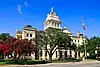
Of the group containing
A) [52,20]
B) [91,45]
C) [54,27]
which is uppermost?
[52,20]

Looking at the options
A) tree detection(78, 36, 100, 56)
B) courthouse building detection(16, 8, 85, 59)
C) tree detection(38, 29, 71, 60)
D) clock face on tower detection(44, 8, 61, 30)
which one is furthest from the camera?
clock face on tower detection(44, 8, 61, 30)

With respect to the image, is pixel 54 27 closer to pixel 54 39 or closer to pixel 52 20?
pixel 52 20

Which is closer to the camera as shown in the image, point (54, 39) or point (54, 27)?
point (54, 39)

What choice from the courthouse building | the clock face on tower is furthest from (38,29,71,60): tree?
the clock face on tower

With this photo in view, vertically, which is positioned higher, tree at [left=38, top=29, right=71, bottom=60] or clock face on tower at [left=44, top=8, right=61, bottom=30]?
clock face on tower at [left=44, top=8, right=61, bottom=30]

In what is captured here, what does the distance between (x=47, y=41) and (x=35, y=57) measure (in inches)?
634

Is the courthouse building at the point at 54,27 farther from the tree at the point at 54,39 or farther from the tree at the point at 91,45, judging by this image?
the tree at the point at 54,39

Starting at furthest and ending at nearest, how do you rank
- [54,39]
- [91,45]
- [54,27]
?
[54,27], [91,45], [54,39]

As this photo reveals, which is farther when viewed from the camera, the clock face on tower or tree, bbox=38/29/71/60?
the clock face on tower

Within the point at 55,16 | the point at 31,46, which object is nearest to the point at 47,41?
the point at 31,46

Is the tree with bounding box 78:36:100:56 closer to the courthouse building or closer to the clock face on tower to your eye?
the courthouse building

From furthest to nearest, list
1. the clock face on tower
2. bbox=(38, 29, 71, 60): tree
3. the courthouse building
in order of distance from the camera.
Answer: the clock face on tower
the courthouse building
bbox=(38, 29, 71, 60): tree

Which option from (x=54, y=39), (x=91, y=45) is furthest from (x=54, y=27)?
(x=54, y=39)

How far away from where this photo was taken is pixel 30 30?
80.0m
